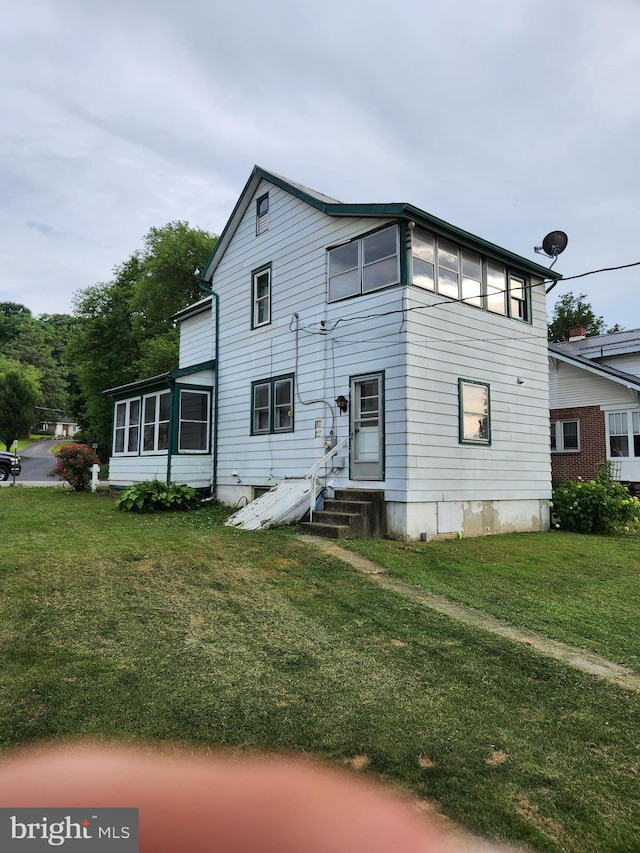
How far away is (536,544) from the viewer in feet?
33.3

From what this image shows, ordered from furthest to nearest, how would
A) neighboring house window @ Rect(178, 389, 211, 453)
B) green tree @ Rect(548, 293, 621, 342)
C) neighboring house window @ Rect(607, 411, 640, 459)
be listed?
green tree @ Rect(548, 293, 621, 342)
neighboring house window @ Rect(607, 411, 640, 459)
neighboring house window @ Rect(178, 389, 211, 453)

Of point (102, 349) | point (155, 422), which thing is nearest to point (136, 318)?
point (102, 349)

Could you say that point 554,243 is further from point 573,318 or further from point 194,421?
point 573,318

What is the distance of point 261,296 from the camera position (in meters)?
14.0

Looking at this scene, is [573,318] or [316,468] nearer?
[316,468]

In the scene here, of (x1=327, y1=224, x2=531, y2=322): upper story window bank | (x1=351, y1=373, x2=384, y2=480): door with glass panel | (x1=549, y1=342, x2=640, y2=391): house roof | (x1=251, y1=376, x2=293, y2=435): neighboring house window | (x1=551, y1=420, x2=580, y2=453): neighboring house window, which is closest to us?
(x1=351, y1=373, x2=384, y2=480): door with glass panel

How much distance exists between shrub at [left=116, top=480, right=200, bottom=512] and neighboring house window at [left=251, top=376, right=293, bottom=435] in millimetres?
2231

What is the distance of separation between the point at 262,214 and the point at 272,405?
200 inches

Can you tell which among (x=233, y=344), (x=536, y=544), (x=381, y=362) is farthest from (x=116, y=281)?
(x=536, y=544)

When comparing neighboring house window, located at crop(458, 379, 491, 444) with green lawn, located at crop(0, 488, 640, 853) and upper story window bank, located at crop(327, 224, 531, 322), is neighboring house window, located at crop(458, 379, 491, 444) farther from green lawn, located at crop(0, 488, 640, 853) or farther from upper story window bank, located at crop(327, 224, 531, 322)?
green lawn, located at crop(0, 488, 640, 853)

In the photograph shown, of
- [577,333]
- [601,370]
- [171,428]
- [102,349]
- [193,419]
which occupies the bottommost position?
[171,428]

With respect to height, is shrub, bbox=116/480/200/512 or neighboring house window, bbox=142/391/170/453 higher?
neighboring house window, bbox=142/391/170/453

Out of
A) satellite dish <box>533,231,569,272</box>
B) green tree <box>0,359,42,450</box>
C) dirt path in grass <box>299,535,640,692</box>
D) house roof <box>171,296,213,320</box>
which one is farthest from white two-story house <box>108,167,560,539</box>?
green tree <box>0,359,42,450</box>

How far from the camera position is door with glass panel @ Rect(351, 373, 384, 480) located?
10344mm
